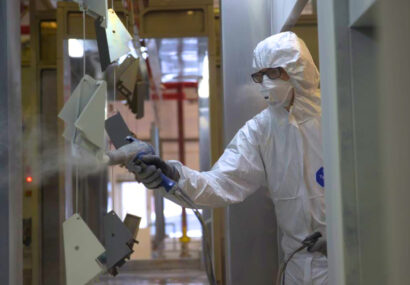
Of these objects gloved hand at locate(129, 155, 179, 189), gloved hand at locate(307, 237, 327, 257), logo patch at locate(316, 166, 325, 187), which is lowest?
gloved hand at locate(307, 237, 327, 257)

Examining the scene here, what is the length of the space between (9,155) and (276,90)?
3.30 feet

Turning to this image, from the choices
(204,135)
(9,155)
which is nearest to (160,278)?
(204,135)

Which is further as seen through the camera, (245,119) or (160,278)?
(160,278)

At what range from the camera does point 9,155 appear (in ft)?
5.76

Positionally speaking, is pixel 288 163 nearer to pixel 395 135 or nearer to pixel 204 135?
pixel 395 135

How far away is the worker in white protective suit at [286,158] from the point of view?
7.25 feet

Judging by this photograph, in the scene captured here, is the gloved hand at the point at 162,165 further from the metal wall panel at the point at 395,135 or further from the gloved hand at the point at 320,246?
the metal wall panel at the point at 395,135

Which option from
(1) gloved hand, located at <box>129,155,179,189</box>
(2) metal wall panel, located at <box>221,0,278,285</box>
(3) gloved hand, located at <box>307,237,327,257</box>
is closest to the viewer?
(1) gloved hand, located at <box>129,155,179,189</box>

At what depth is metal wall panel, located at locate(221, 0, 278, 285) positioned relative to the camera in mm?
2566

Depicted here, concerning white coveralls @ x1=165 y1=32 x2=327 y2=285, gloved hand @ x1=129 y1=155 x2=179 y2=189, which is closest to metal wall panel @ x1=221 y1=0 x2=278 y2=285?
white coveralls @ x1=165 y1=32 x2=327 y2=285

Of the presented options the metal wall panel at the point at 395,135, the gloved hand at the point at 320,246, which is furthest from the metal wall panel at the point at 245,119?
the metal wall panel at the point at 395,135

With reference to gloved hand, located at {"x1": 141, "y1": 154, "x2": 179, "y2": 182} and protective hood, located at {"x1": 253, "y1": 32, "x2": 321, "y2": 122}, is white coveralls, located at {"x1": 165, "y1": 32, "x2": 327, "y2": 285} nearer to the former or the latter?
protective hood, located at {"x1": 253, "y1": 32, "x2": 321, "y2": 122}

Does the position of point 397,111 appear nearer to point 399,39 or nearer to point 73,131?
point 399,39

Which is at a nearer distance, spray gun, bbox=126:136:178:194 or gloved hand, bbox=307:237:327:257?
spray gun, bbox=126:136:178:194
